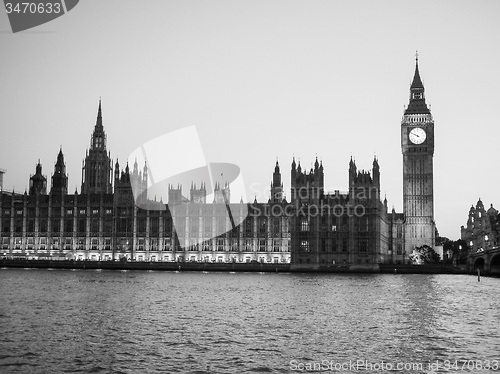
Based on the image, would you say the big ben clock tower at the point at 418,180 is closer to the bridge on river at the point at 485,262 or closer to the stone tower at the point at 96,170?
the bridge on river at the point at 485,262

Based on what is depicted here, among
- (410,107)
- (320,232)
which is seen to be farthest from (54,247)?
(410,107)

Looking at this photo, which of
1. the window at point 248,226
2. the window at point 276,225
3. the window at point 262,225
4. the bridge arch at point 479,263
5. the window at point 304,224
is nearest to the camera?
the bridge arch at point 479,263

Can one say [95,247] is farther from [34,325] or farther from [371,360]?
[371,360]

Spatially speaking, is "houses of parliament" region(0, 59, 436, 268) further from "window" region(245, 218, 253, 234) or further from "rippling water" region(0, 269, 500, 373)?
"rippling water" region(0, 269, 500, 373)

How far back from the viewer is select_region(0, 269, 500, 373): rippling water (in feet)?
104

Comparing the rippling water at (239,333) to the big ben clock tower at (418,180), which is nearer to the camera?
the rippling water at (239,333)

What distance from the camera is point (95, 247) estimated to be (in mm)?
164625

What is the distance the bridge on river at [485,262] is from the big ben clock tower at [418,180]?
79.4 feet

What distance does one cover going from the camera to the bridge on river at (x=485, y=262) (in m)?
123

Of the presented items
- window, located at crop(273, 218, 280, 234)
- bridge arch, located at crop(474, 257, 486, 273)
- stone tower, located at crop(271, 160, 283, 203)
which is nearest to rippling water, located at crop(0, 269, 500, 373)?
bridge arch, located at crop(474, 257, 486, 273)

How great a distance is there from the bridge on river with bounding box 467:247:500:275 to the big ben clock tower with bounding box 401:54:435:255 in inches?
953

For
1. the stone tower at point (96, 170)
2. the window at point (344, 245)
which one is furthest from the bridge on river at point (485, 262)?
the stone tower at point (96, 170)

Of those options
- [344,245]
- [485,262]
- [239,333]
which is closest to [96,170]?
[344,245]

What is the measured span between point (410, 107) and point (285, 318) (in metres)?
156
